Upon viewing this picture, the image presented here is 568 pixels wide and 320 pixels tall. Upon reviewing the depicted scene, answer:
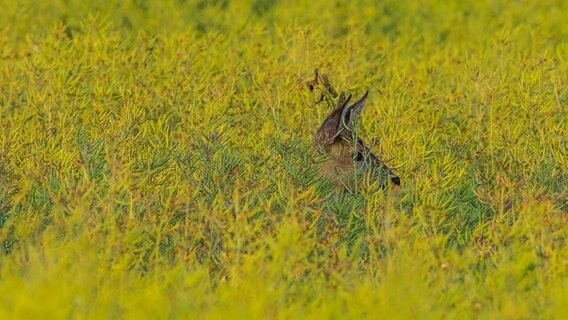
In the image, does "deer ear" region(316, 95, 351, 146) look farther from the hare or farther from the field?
the field

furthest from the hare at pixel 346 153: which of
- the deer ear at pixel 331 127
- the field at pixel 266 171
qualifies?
the field at pixel 266 171

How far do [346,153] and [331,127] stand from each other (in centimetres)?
20

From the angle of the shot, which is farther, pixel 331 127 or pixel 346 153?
pixel 331 127

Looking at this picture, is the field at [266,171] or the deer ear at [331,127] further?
the deer ear at [331,127]

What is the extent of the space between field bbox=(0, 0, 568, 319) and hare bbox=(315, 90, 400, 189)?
11 cm

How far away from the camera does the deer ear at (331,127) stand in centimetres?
705

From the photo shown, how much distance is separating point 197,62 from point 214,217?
400 centimetres

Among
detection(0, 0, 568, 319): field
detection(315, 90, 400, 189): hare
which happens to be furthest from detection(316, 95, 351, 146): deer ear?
detection(0, 0, 568, 319): field

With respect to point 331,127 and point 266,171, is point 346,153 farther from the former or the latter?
point 266,171

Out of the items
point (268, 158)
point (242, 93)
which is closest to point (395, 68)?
point (242, 93)

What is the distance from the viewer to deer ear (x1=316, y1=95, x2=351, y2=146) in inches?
278

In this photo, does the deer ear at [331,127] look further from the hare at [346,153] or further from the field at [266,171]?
the field at [266,171]

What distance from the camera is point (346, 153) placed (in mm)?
7016

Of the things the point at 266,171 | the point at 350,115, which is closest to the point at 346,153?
the point at 350,115
